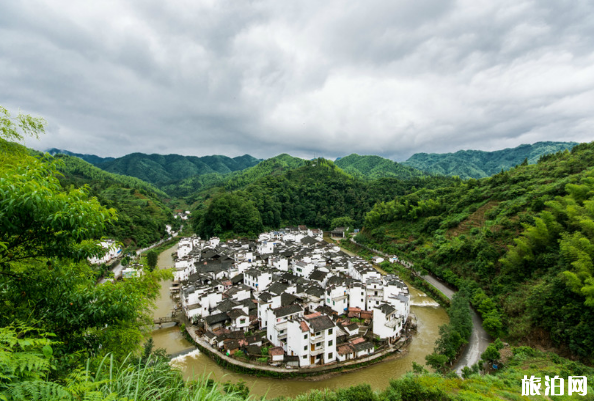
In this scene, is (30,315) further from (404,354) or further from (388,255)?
(388,255)

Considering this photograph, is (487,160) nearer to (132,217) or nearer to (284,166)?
(284,166)

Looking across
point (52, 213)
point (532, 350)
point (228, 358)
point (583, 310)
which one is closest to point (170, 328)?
point (228, 358)

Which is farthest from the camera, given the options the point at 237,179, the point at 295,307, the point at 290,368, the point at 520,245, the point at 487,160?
the point at 487,160

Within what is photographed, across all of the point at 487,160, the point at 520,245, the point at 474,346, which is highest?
the point at 487,160

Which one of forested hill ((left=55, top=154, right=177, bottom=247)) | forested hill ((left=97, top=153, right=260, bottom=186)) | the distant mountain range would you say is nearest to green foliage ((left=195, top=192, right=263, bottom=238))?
forested hill ((left=55, top=154, right=177, bottom=247))

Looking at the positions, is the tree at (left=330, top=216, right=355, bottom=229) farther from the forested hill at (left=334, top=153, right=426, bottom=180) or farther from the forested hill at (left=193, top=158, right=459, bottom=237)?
the forested hill at (left=334, top=153, right=426, bottom=180)

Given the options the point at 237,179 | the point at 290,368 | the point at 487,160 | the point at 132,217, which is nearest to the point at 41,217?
the point at 290,368

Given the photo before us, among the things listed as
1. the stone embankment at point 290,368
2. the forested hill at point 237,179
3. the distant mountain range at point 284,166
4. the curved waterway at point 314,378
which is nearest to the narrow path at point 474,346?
the curved waterway at point 314,378
